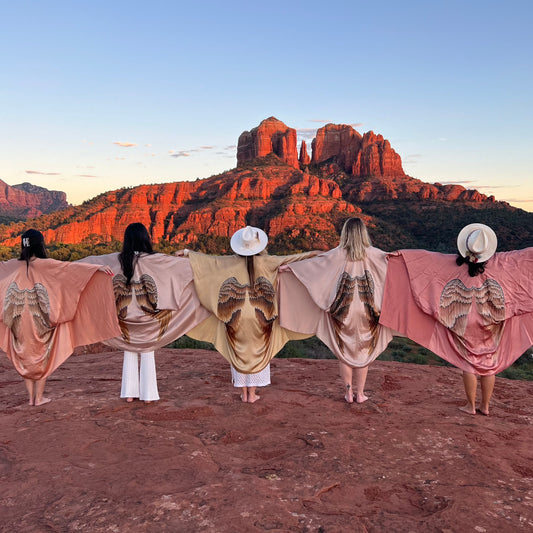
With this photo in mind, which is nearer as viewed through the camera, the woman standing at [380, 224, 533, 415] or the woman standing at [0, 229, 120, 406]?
the woman standing at [380, 224, 533, 415]

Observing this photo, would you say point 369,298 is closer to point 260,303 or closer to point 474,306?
point 474,306

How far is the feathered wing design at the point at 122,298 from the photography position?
597 centimetres

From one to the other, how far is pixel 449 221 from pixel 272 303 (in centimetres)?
7644

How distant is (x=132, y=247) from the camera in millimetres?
5855

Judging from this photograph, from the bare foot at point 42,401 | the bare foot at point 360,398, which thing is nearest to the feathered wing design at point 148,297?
the bare foot at point 42,401

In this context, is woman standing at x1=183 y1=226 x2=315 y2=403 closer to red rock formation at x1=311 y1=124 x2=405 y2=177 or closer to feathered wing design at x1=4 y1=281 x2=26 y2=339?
feathered wing design at x1=4 y1=281 x2=26 y2=339

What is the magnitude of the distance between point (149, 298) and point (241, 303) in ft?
4.05

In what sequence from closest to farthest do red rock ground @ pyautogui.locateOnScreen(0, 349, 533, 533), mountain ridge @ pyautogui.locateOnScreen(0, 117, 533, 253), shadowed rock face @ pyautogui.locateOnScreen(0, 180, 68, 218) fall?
red rock ground @ pyautogui.locateOnScreen(0, 349, 533, 533), mountain ridge @ pyautogui.locateOnScreen(0, 117, 533, 253), shadowed rock face @ pyautogui.locateOnScreen(0, 180, 68, 218)

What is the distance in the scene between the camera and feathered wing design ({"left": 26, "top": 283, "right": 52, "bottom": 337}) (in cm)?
574

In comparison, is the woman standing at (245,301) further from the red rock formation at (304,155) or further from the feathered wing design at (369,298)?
the red rock formation at (304,155)

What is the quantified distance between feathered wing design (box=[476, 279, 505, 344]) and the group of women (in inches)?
0.5

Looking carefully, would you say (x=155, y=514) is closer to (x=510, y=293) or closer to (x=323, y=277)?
(x=323, y=277)

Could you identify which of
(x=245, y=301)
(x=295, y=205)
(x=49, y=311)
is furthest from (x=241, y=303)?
(x=295, y=205)

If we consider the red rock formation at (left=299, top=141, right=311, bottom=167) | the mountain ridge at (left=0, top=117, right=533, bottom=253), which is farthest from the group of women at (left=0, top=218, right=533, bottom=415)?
the red rock formation at (left=299, top=141, right=311, bottom=167)
